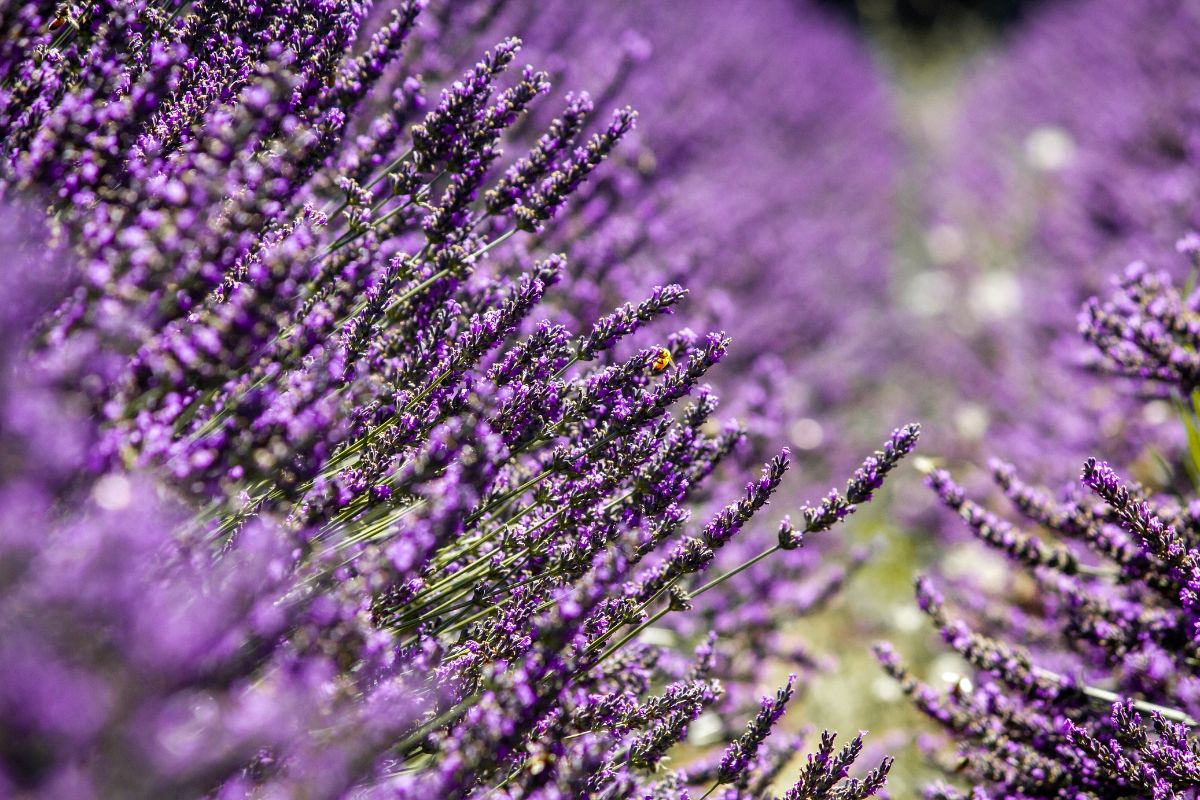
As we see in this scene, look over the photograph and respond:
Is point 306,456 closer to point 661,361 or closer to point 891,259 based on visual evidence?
point 661,361

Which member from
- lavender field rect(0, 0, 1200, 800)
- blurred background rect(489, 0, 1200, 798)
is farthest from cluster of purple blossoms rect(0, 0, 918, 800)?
blurred background rect(489, 0, 1200, 798)

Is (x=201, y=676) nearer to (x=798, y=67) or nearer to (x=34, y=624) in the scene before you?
(x=34, y=624)

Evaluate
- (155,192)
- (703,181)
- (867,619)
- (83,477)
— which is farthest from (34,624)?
(703,181)

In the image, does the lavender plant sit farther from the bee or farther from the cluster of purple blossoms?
the bee

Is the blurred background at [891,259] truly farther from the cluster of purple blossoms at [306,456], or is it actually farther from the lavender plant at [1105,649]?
the cluster of purple blossoms at [306,456]

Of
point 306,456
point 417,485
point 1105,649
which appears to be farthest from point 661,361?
point 1105,649

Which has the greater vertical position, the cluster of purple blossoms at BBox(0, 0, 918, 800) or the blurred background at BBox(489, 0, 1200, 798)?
the blurred background at BBox(489, 0, 1200, 798)

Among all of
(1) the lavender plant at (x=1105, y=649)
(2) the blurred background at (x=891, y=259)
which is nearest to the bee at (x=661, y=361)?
(1) the lavender plant at (x=1105, y=649)
